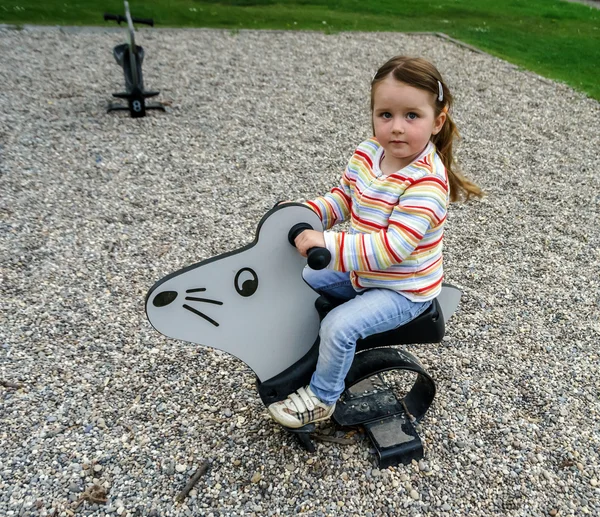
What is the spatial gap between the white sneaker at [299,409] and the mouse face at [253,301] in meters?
0.12

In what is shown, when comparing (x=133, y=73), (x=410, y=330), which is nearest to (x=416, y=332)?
(x=410, y=330)

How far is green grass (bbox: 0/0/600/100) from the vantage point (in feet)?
29.8

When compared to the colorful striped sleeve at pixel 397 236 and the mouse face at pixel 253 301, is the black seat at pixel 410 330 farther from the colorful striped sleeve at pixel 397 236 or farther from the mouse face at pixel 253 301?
the colorful striped sleeve at pixel 397 236

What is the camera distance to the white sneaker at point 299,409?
2.15 metres

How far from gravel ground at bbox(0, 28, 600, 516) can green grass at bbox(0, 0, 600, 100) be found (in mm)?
2532

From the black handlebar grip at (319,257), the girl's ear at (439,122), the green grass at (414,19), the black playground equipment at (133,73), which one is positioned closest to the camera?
the black handlebar grip at (319,257)

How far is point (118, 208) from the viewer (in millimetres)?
4180

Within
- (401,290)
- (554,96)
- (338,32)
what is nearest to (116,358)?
(401,290)

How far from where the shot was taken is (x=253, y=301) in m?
2.04

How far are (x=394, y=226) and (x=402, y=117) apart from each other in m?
0.35

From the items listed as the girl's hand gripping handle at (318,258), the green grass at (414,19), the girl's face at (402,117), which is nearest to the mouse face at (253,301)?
the girl's hand gripping handle at (318,258)

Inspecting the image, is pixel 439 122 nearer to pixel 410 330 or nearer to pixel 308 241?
pixel 308 241

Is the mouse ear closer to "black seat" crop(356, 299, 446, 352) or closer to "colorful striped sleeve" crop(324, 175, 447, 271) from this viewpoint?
"colorful striped sleeve" crop(324, 175, 447, 271)

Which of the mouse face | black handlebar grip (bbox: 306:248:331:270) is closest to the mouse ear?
the mouse face
